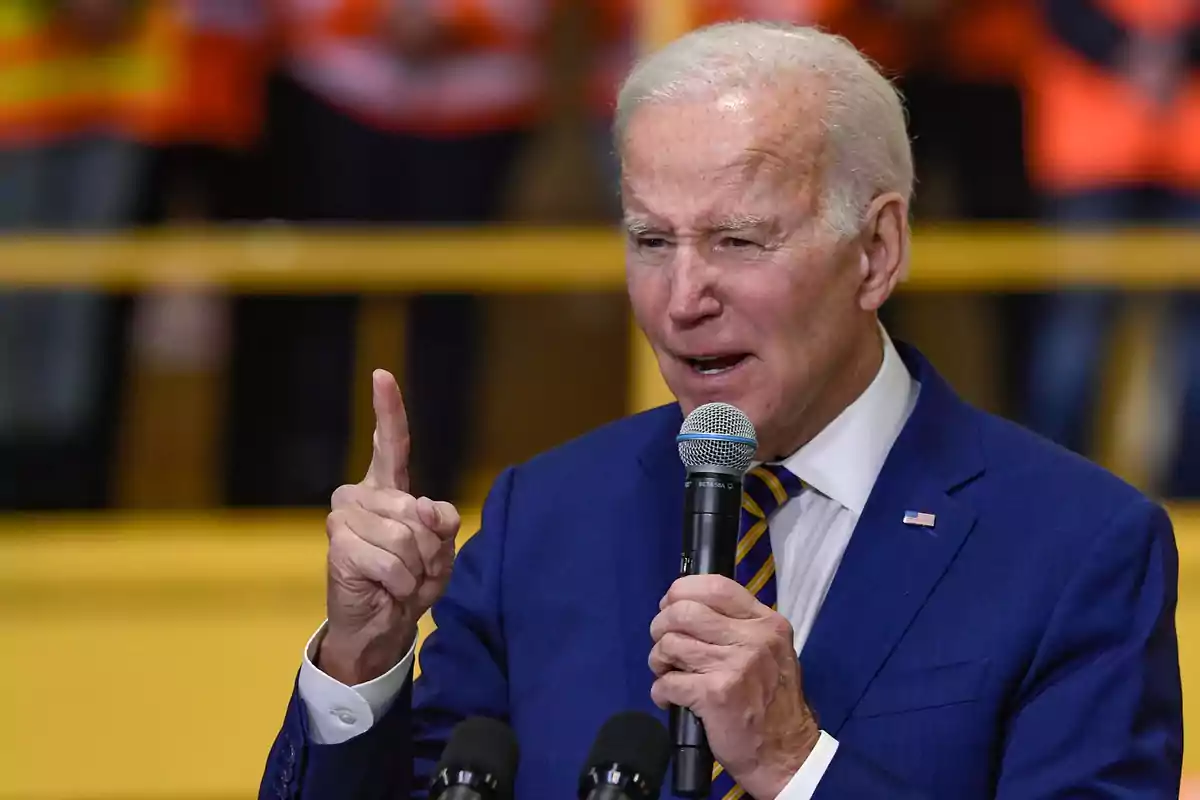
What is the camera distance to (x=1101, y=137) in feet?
13.8

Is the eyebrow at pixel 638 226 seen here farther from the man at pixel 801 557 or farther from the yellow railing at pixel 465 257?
the yellow railing at pixel 465 257

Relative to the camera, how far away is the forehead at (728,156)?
1.74 m

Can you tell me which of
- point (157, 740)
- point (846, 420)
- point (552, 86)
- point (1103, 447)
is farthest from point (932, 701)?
point (552, 86)

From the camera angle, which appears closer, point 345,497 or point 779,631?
point 779,631

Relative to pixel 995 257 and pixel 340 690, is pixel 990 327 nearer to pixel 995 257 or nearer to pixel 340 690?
pixel 995 257

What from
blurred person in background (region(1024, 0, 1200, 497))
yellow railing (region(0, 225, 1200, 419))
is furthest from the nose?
blurred person in background (region(1024, 0, 1200, 497))

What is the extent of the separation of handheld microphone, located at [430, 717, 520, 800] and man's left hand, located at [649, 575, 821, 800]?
6.2 inches

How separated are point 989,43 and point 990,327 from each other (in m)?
0.73

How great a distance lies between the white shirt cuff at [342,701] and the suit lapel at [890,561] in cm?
41

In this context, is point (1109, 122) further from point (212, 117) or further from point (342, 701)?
point (342, 701)

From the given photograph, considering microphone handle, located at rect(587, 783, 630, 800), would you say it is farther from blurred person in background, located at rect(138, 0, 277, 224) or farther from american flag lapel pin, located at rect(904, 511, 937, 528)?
blurred person in background, located at rect(138, 0, 277, 224)

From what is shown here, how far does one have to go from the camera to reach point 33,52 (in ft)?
13.3

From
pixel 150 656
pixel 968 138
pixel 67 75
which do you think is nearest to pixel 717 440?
pixel 150 656

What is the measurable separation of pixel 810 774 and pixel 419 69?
322 centimetres
